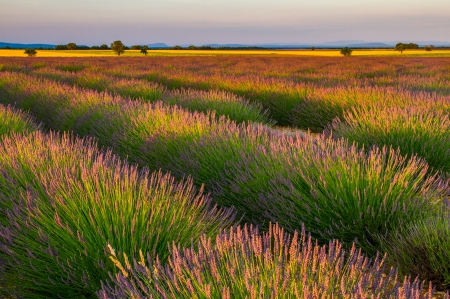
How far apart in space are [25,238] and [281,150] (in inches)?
81.8

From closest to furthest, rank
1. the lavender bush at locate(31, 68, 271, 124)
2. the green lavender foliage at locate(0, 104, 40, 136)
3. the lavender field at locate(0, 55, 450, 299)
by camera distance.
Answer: the lavender field at locate(0, 55, 450, 299) → the green lavender foliage at locate(0, 104, 40, 136) → the lavender bush at locate(31, 68, 271, 124)

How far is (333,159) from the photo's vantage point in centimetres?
312

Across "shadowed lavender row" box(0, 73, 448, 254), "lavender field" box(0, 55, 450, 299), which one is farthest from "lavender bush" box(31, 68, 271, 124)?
"lavender field" box(0, 55, 450, 299)

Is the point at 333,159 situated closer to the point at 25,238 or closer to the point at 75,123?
the point at 25,238

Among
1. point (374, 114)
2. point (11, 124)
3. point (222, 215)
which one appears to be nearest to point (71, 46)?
point (11, 124)

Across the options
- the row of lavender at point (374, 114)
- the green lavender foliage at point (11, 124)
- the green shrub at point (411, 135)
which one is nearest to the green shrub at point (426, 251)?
the row of lavender at point (374, 114)

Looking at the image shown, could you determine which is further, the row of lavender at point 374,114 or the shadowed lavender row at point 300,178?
the row of lavender at point 374,114

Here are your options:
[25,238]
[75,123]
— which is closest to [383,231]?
[25,238]

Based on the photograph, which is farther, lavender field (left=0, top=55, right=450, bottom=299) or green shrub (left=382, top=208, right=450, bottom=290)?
green shrub (left=382, top=208, right=450, bottom=290)

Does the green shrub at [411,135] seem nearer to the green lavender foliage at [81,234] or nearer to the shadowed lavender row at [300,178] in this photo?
the shadowed lavender row at [300,178]

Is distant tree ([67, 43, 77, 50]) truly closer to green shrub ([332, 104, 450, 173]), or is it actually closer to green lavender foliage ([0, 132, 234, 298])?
green shrub ([332, 104, 450, 173])

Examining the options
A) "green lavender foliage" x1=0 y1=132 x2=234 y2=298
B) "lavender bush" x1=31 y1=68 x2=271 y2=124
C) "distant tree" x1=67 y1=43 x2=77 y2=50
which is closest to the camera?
"green lavender foliage" x1=0 y1=132 x2=234 y2=298

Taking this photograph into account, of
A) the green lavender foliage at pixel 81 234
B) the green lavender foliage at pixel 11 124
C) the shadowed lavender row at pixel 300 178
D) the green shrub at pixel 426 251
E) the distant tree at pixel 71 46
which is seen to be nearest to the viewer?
the green lavender foliage at pixel 81 234

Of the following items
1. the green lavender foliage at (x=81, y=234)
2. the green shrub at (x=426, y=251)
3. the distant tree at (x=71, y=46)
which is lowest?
the green shrub at (x=426, y=251)
